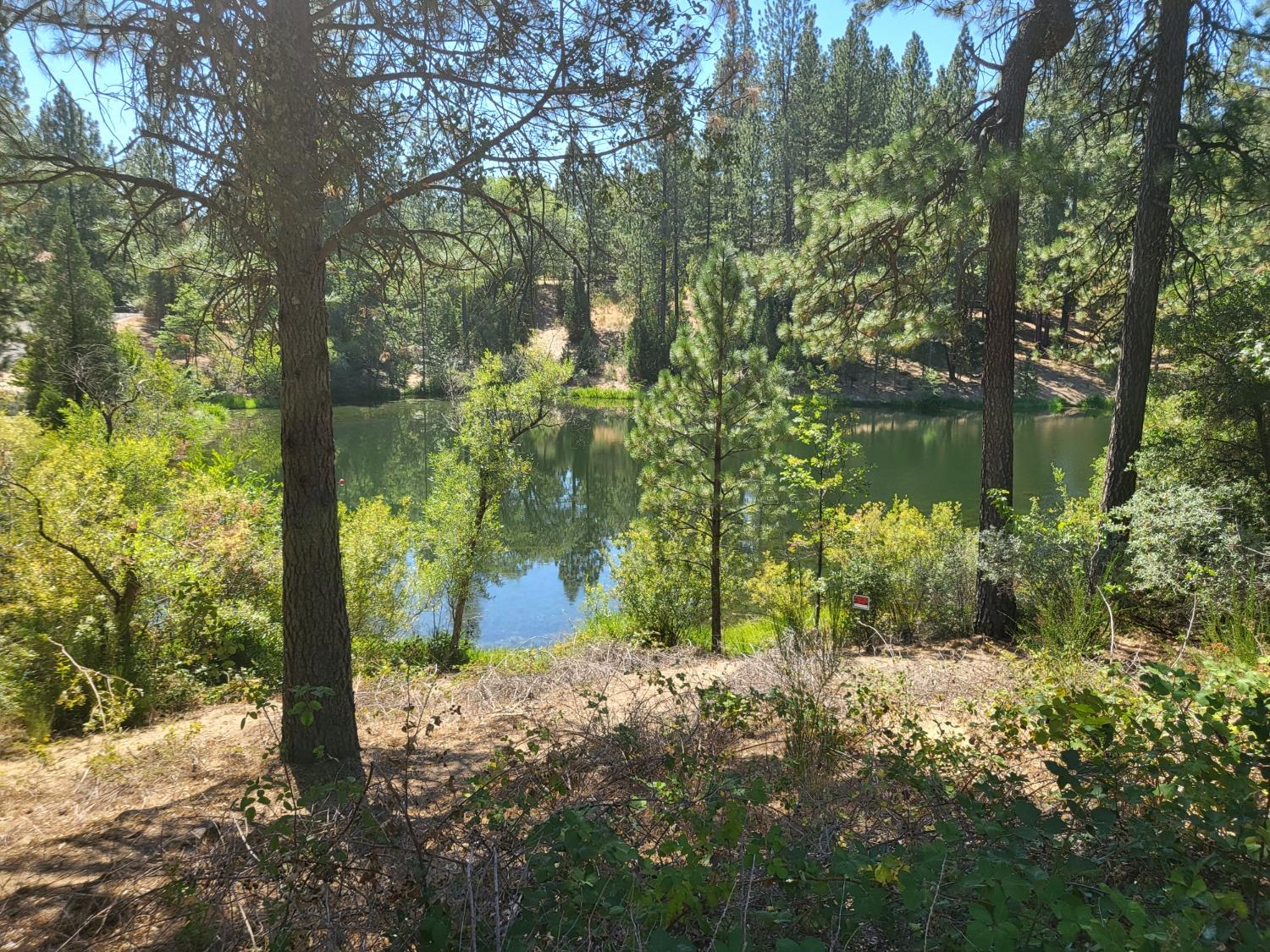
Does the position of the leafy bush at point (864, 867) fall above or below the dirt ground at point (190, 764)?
above

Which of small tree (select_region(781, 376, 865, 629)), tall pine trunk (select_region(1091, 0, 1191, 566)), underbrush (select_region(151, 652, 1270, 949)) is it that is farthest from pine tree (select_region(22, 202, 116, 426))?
tall pine trunk (select_region(1091, 0, 1191, 566))

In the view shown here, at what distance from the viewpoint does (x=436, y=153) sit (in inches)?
157

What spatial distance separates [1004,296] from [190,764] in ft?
26.5

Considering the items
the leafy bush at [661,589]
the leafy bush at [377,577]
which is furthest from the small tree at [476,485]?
the leafy bush at [661,589]

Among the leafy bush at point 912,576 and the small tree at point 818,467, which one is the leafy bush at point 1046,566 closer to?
the leafy bush at point 912,576

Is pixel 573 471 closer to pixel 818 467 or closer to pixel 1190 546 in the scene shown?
pixel 818 467

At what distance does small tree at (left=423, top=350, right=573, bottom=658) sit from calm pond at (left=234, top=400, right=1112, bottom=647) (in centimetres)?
182

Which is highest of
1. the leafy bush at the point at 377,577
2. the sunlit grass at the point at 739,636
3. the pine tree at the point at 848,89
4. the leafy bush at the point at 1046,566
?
the pine tree at the point at 848,89

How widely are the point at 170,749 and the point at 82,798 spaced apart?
0.71 metres

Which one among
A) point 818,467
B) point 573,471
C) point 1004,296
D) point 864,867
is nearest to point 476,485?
point 818,467

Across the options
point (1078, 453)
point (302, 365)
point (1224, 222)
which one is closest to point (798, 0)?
point (1078, 453)

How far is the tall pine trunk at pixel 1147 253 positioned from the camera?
20.1 feet

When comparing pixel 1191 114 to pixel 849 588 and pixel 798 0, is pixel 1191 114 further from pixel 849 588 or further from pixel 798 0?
pixel 798 0

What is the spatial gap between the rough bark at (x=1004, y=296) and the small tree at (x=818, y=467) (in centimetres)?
291
